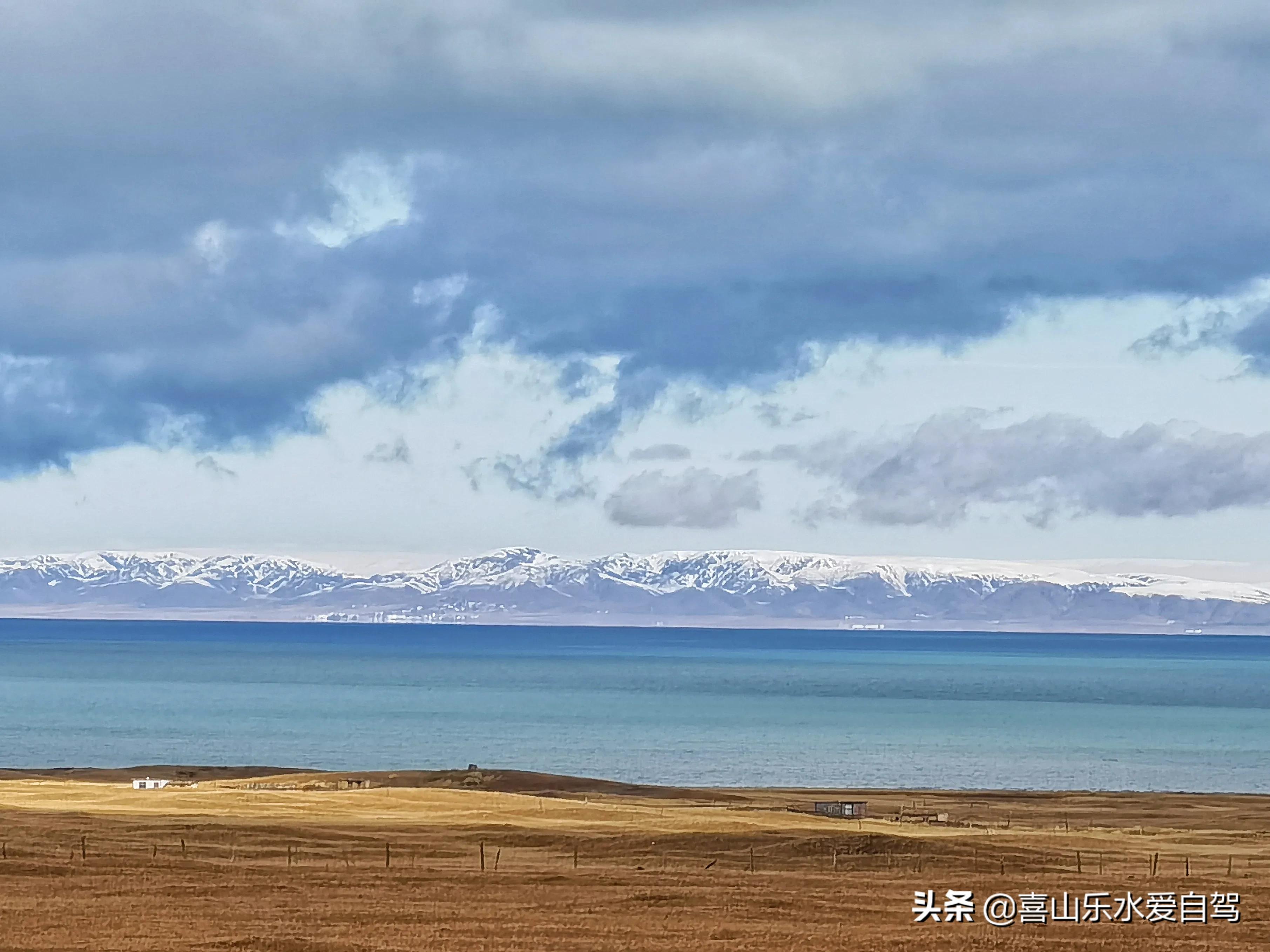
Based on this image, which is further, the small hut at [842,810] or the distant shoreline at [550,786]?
the distant shoreline at [550,786]

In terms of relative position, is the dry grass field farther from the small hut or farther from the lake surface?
the lake surface

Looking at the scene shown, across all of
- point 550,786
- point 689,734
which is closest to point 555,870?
point 550,786

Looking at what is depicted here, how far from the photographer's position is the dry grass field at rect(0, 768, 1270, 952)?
31.0 meters

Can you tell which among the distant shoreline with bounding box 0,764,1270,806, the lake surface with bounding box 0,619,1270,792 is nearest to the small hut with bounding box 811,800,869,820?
the distant shoreline with bounding box 0,764,1270,806

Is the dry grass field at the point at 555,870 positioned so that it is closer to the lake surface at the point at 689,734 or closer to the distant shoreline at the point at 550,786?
the distant shoreline at the point at 550,786

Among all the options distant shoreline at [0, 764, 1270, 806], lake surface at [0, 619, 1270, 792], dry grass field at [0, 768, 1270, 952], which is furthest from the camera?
lake surface at [0, 619, 1270, 792]

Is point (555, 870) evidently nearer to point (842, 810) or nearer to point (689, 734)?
point (842, 810)

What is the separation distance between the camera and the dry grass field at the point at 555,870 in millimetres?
31016

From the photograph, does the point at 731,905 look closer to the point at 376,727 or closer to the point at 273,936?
the point at 273,936

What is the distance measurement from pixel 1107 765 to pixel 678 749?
26845 mm

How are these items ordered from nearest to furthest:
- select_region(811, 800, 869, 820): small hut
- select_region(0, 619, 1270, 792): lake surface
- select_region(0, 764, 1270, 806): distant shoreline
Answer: select_region(811, 800, 869, 820): small hut, select_region(0, 764, 1270, 806): distant shoreline, select_region(0, 619, 1270, 792): lake surface

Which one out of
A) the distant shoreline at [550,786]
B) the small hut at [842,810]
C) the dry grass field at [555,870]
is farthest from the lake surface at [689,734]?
the dry grass field at [555,870]

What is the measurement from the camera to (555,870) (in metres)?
41.1

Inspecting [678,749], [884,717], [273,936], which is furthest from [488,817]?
[884,717]
